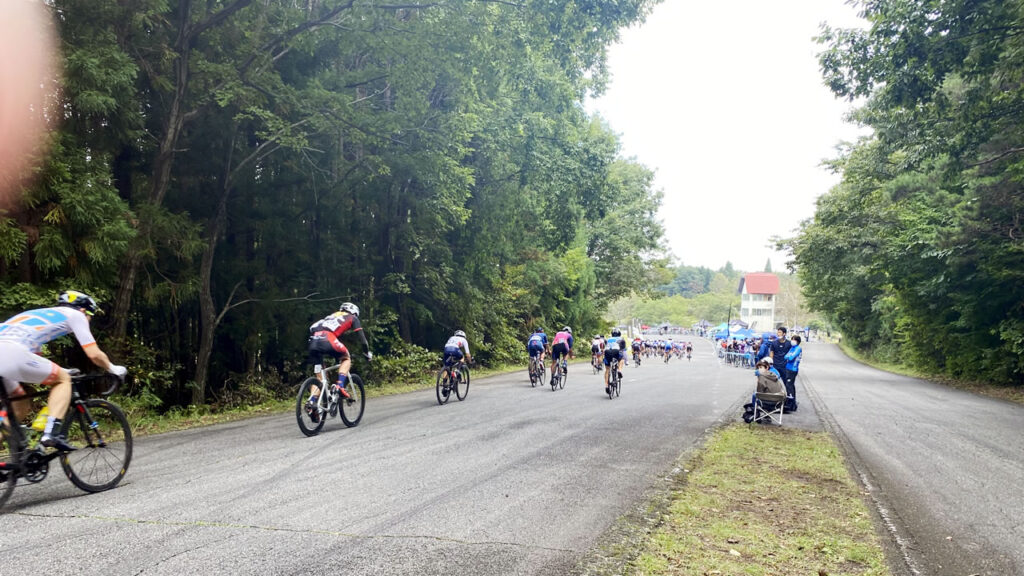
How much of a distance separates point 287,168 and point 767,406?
39.4 ft

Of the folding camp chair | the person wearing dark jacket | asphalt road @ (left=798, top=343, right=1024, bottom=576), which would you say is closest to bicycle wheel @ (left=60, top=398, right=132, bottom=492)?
asphalt road @ (left=798, top=343, right=1024, bottom=576)

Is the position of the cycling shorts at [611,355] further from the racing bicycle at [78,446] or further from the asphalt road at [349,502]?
the racing bicycle at [78,446]

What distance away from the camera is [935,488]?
704 centimetres

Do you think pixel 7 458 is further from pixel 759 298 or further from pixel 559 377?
pixel 759 298

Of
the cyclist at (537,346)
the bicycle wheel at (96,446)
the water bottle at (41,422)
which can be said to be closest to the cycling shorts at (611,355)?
the cyclist at (537,346)

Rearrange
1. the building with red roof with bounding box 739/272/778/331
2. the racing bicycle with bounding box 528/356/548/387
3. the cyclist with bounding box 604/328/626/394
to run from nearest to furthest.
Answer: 1. the cyclist with bounding box 604/328/626/394
2. the racing bicycle with bounding box 528/356/548/387
3. the building with red roof with bounding box 739/272/778/331

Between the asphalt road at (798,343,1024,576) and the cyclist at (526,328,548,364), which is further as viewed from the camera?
the cyclist at (526,328,548,364)

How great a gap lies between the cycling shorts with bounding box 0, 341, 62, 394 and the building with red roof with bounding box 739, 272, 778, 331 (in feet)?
530

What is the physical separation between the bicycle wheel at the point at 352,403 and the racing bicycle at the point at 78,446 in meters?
3.69

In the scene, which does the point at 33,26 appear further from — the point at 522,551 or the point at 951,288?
the point at 951,288

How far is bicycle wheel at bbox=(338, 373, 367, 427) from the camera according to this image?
32.0 ft

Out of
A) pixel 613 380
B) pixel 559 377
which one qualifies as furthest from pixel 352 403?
pixel 559 377

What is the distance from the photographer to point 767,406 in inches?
477

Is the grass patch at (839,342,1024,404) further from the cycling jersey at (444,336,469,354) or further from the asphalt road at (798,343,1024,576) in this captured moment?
the cycling jersey at (444,336,469,354)
